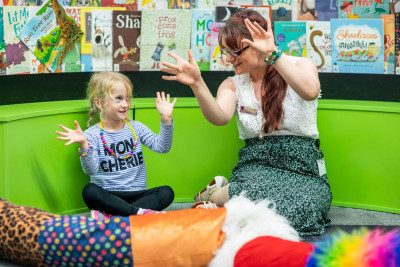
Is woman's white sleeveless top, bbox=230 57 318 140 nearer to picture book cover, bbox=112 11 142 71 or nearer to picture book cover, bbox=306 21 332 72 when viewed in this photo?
picture book cover, bbox=306 21 332 72

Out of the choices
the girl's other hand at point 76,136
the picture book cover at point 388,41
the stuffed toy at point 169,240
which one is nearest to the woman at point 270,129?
the girl's other hand at point 76,136

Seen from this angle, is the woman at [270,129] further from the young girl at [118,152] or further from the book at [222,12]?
the book at [222,12]

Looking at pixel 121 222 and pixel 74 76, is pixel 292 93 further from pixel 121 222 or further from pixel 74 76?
pixel 121 222

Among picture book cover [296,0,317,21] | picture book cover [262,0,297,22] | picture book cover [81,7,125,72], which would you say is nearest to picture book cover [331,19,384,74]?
picture book cover [296,0,317,21]

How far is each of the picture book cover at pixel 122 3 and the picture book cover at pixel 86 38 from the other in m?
0.02

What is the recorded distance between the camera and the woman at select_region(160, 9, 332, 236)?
2.84 metres

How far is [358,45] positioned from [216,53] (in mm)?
850

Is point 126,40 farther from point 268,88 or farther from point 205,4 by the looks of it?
point 268,88

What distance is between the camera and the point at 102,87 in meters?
3.09

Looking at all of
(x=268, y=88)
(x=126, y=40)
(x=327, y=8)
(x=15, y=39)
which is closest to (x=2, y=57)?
(x=15, y=39)

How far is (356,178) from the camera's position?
3.39 m

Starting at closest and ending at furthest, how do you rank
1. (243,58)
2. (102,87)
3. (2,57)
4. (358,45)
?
(243,58) → (102,87) → (2,57) → (358,45)

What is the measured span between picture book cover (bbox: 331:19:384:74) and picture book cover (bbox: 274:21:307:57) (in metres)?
0.18

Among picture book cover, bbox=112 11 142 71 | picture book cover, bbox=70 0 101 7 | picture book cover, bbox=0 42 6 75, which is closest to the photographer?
picture book cover, bbox=0 42 6 75
